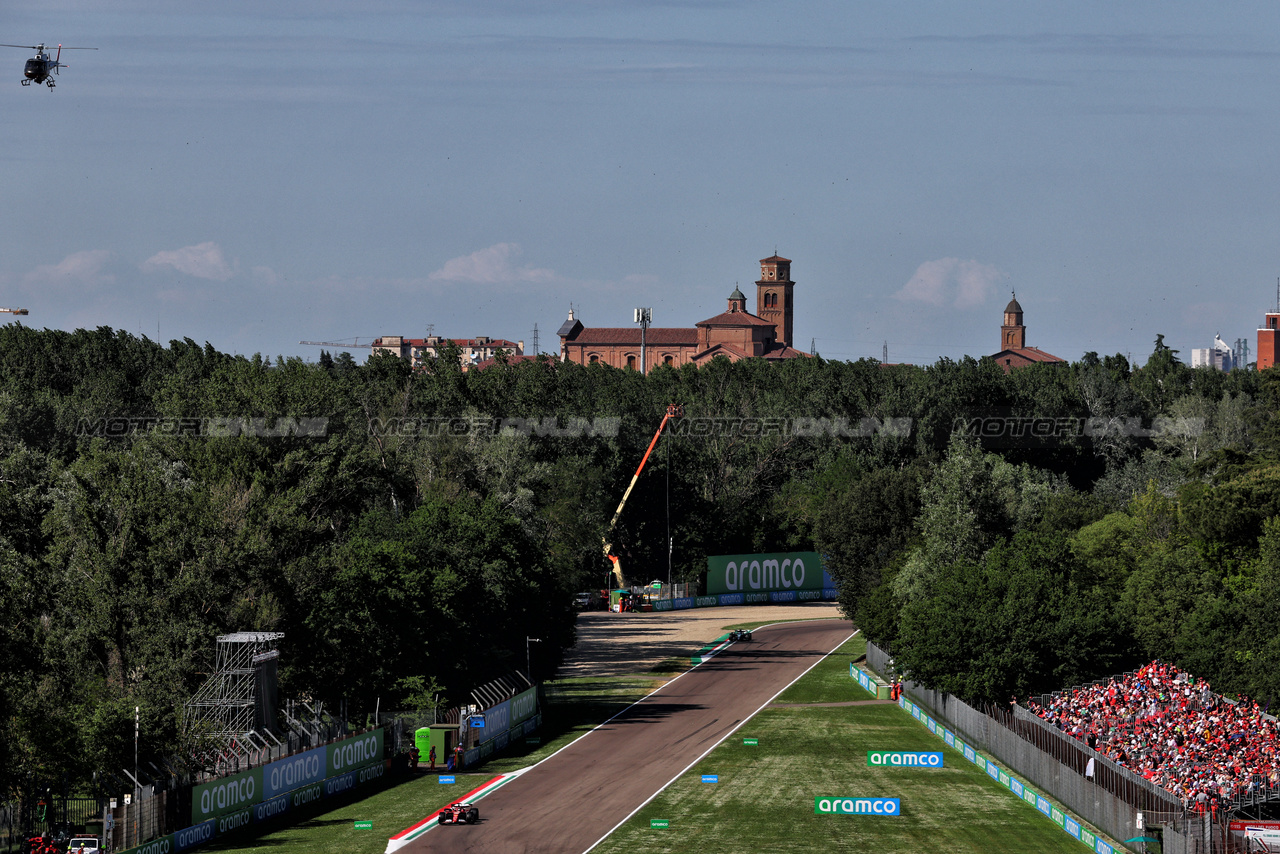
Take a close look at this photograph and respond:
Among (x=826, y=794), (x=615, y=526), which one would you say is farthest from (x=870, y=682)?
(x=615, y=526)

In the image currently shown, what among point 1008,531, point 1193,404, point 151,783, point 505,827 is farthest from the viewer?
point 1193,404

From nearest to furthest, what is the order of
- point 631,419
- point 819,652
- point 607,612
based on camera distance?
point 819,652 → point 607,612 → point 631,419

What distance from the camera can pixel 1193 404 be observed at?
14050cm

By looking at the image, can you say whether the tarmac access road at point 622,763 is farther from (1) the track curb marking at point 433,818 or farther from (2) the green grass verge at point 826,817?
(2) the green grass verge at point 826,817

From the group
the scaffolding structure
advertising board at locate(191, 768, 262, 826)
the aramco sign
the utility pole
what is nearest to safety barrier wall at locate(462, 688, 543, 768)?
the utility pole

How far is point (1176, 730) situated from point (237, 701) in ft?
101

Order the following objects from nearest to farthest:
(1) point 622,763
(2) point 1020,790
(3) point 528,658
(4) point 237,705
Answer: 1. (4) point 237,705
2. (2) point 1020,790
3. (1) point 622,763
4. (3) point 528,658

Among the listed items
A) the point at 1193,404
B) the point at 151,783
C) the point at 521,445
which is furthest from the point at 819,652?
the point at 1193,404

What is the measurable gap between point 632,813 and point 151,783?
1447 centimetres

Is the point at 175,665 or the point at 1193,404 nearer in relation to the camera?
the point at 175,665

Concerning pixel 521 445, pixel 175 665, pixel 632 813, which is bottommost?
pixel 632 813

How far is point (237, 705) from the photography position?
41875 mm

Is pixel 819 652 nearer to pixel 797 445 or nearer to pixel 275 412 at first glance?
pixel 275 412

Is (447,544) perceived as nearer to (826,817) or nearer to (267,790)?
(267,790)
